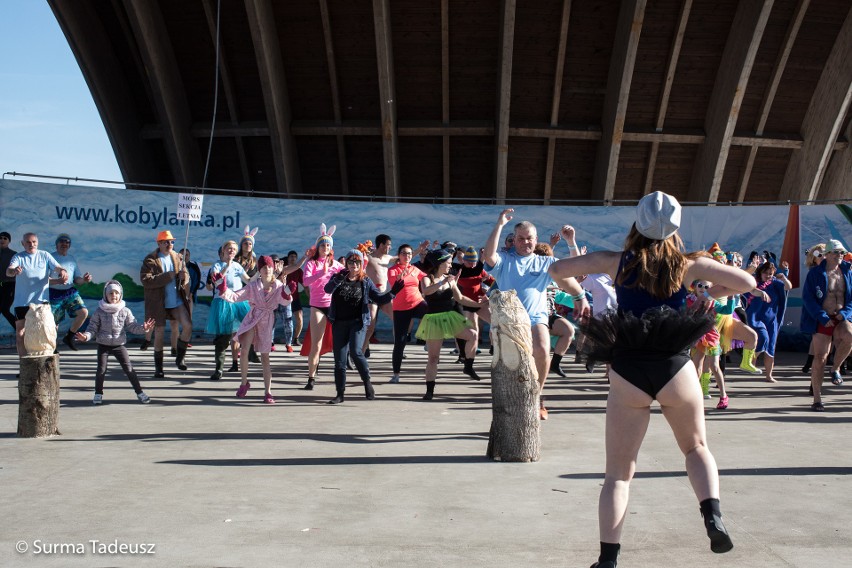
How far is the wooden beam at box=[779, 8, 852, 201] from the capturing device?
2366cm

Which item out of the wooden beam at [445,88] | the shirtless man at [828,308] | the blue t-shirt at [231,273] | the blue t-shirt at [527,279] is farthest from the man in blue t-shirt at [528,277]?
the wooden beam at [445,88]

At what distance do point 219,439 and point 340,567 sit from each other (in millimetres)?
3946

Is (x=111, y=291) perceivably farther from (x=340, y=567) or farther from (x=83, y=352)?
(x=83, y=352)

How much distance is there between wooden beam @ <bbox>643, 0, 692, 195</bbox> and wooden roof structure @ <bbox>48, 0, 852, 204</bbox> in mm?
75

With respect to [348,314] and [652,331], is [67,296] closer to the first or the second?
[348,314]

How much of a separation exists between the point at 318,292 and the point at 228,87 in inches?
581

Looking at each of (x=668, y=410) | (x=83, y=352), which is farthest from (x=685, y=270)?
(x=83, y=352)

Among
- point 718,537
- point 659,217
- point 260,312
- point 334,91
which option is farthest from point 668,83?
point 718,537

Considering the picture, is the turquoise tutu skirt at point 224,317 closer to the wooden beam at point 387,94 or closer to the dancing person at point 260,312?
the dancing person at point 260,312

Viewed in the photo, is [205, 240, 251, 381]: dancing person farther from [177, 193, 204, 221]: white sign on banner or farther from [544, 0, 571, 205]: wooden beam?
[544, 0, 571, 205]: wooden beam

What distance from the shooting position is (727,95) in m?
23.9

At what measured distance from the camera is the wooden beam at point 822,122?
23.7 meters

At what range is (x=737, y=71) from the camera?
75.6ft

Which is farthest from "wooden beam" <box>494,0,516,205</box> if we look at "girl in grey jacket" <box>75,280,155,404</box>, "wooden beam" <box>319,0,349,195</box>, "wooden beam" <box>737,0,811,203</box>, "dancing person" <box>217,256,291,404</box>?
"girl in grey jacket" <box>75,280,155,404</box>
